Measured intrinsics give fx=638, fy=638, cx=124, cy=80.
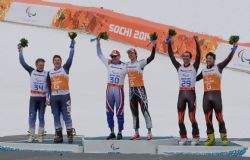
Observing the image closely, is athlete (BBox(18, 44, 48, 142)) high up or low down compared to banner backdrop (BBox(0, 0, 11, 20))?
down

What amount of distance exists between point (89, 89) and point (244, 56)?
6339 mm

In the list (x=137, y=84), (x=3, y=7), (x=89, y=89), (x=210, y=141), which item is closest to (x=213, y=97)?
(x=210, y=141)

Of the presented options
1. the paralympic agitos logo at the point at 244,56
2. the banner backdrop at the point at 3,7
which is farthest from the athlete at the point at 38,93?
the banner backdrop at the point at 3,7

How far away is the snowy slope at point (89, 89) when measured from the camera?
1822cm

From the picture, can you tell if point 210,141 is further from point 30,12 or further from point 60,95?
point 30,12

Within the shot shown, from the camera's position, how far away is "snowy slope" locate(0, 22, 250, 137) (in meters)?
18.2

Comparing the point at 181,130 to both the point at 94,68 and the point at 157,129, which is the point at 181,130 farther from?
the point at 94,68

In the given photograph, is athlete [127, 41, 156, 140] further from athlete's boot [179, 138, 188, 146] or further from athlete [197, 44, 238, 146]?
athlete [197, 44, 238, 146]

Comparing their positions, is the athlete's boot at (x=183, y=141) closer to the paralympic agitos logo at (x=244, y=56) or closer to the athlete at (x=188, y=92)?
the athlete at (x=188, y=92)

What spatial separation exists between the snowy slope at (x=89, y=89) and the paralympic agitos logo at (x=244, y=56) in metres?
0.59

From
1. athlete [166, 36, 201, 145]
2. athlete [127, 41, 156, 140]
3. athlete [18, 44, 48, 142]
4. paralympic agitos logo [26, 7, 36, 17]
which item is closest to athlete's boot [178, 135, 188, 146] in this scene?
athlete [166, 36, 201, 145]

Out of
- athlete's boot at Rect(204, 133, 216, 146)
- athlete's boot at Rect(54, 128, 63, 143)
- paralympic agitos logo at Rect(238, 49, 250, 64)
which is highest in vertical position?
paralympic agitos logo at Rect(238, 49, 250, 64)

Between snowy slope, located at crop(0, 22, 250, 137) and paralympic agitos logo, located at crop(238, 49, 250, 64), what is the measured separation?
0.59 meters

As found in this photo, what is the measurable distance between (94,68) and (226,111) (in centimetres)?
677
